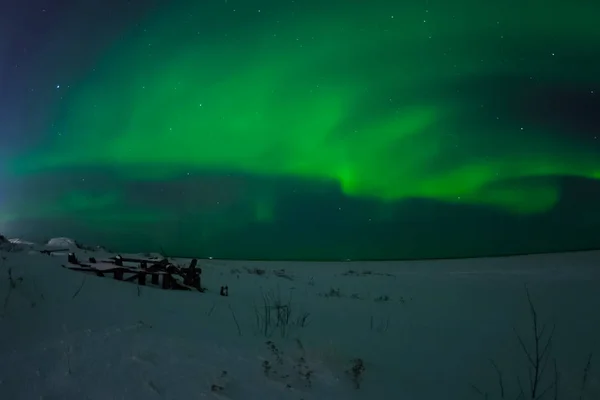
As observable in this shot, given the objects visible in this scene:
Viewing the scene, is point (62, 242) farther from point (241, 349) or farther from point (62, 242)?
point (241, 349)

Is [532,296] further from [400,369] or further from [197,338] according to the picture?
[197,338]

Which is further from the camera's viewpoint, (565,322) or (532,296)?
(532,296)

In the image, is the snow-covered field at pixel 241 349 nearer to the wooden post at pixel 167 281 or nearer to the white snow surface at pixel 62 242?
the wooden post at pixel 167 281

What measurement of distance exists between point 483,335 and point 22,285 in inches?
242

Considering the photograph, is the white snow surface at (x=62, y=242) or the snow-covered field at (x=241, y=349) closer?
the snow-covered field at (x=241, y=349)

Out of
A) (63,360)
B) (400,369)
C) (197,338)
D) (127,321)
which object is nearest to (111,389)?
(63,360)

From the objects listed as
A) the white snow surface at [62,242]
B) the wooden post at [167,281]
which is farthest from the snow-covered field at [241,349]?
the white snow surface at [62,242]

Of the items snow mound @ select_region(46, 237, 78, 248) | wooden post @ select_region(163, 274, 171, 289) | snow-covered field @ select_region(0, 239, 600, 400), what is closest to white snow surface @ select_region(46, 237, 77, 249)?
snow mound @ select_region(46, 237, 78, 248)

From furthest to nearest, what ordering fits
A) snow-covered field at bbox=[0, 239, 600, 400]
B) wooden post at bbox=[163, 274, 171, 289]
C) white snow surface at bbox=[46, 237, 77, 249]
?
1. white snow surface at bbox=[46, 237, 77, 249]
2. wooden post at bbox=[163, 274, 171, 289]
3. snow-covered field at bbox=[0, 239, 600, 400]

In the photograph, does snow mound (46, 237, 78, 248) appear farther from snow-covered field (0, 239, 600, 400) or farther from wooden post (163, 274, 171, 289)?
snow-covered field (0, 239, 600, 400)

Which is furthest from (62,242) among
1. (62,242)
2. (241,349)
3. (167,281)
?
(241,349)

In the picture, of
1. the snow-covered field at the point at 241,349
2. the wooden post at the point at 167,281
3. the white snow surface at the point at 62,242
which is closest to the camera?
the snow-covered field at the point at 241,349

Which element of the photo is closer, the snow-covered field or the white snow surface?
the snow-covered field

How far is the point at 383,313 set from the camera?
725 cm
